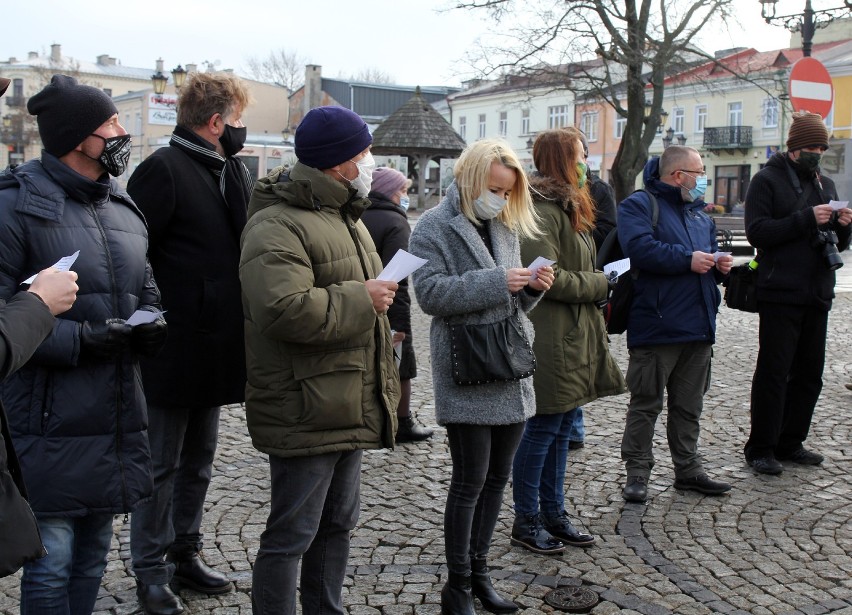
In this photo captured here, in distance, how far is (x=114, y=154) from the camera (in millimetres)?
3205

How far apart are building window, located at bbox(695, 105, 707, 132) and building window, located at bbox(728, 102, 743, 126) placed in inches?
65.6

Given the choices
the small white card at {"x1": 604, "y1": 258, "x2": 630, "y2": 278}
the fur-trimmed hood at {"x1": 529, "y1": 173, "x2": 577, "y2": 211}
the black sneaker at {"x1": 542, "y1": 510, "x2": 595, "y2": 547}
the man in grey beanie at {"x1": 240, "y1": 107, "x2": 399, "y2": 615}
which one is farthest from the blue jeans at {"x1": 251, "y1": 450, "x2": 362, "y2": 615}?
the small white card at {"x1": 604, "y1": 258, "x2": 630, "y2": 278}

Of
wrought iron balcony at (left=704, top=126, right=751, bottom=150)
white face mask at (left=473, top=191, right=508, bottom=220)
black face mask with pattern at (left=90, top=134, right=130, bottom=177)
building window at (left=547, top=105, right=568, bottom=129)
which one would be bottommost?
white face mask at (left=473, top=191, right=508, bottom=220)

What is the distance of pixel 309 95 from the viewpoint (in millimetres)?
62250

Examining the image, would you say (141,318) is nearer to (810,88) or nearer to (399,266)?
(399,266)

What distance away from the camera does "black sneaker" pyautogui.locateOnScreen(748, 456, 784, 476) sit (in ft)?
19.0

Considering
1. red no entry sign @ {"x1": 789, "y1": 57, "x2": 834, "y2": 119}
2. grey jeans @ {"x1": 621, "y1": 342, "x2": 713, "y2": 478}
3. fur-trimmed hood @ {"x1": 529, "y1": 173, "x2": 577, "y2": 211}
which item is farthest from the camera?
red no entry sign @ {"x1": 789, "y1": 57, "x2": 834, "y2": 119}

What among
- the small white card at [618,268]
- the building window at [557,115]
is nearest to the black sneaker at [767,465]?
the small white card at [618,268]

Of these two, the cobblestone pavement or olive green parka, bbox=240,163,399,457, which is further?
the cobblestone pavement

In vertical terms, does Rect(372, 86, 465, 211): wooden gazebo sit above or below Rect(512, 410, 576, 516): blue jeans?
above

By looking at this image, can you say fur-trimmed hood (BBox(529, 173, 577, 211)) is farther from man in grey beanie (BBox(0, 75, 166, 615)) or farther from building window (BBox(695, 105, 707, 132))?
building window (BBox(695, 105, 707, 132))

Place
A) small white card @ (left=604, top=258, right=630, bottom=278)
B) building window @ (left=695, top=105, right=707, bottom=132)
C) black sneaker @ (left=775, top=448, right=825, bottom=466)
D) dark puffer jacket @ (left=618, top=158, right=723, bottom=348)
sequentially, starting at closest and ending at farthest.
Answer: small white card @ (left=604, top=258, right=630, bottom=278) → dark puffer jacket @ (left=618, top=158, right=723, bottom=348) → black sneaker @ (left=775, top=448, right=825, bottom=466) → building window @ (left=695, top=105, right=707, bottom=132)

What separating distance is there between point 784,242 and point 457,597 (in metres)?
3.27

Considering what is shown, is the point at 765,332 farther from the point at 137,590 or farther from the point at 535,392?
the point at 137,590
